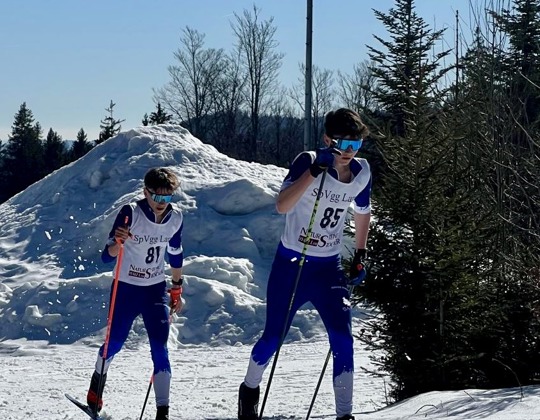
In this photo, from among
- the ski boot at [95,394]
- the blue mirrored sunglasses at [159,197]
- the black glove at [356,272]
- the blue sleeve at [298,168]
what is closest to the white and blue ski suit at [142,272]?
the blue mirrored sunglasses at [159,197]

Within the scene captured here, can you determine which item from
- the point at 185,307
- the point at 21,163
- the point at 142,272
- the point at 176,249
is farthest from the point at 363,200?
the point at 21,163

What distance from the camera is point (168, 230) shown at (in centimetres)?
690

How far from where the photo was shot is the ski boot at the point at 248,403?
20.2 ft

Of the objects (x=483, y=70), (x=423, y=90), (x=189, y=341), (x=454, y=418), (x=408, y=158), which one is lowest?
(x=189, y=341)

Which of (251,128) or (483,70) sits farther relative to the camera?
(251,128)

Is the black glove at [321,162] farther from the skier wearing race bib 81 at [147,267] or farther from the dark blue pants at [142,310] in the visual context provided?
the dark blue pants at [142,310]

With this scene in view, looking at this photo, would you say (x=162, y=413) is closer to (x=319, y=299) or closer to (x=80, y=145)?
(x=319, y=299)

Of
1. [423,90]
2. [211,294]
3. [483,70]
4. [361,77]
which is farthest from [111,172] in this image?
[361,77]

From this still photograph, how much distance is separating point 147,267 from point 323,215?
1.74m

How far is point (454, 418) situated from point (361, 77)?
1961 inches

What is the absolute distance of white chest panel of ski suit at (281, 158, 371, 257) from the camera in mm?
5832

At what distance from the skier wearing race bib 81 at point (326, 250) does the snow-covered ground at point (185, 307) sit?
84 cm

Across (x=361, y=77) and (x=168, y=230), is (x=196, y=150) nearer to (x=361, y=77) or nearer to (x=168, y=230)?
(x=168, y=230)

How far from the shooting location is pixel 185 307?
13891 millimetres
